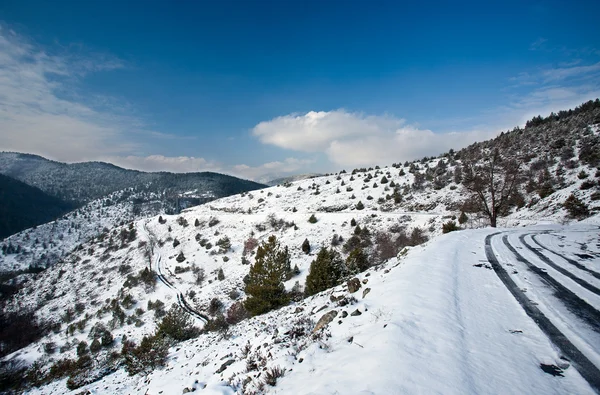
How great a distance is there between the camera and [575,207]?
63.6 ft

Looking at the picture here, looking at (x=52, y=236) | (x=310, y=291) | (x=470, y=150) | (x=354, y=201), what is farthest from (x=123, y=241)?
(x=52, y=236)

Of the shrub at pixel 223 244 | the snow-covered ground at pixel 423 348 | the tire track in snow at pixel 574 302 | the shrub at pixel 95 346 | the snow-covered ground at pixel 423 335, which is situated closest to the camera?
the snow-covered ground at pixel 423 348

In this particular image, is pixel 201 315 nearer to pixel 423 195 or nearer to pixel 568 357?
pixel 568 357

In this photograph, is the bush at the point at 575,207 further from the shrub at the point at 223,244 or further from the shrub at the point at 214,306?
the shrub at the point at 223,244

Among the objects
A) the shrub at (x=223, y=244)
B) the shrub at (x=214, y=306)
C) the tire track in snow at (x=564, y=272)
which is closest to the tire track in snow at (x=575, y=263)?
the tire track in snow at (x=564, y=272)

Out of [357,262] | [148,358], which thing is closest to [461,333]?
[148,358]

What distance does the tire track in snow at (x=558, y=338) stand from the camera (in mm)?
3191

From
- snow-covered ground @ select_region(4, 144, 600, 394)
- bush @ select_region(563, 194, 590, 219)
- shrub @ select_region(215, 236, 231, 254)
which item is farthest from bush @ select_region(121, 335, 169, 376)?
bush @ select_region(563, 194, 590, 219)

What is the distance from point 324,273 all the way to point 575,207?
773 inches

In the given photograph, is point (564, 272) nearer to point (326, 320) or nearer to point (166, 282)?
point (326, 320)

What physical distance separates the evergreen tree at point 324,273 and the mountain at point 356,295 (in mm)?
121

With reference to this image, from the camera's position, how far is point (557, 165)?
2988cm

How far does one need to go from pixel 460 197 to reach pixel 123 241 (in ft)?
205

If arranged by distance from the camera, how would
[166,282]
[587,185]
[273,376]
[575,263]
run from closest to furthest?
[273,376]
[575,263]
[587,185]
[166,282]
